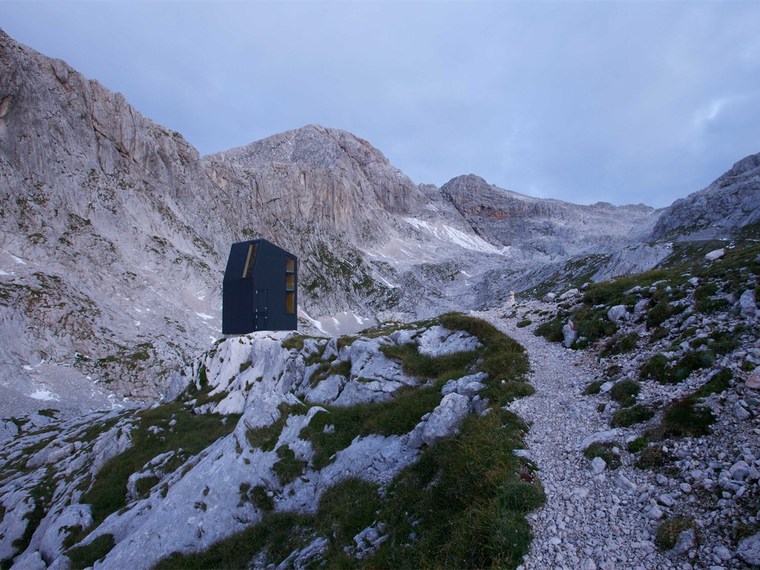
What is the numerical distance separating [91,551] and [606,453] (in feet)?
64.3

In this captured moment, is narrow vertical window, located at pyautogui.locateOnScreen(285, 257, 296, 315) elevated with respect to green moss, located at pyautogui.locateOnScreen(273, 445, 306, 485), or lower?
elevated

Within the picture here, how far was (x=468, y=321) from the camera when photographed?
22.5m

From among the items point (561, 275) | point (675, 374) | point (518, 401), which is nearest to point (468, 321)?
point (518, 401)


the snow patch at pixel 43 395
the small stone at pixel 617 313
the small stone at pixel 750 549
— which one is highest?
the small stone at pixel 617 313

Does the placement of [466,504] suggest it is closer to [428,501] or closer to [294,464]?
[428,501]

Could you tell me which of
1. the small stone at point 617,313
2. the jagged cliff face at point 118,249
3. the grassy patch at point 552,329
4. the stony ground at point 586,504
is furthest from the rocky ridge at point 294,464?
the jagged cliff face at point 118,249

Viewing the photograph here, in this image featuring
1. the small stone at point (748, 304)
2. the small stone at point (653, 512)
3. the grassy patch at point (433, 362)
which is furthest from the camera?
the grassy patch at point (433, 362)

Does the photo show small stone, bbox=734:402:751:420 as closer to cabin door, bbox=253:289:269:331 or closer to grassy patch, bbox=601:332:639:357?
grassy patch, bbox=601:332:639:357

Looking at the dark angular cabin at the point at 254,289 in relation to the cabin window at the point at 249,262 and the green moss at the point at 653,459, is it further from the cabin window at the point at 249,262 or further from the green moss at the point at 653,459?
the green moss at the point at 653,459

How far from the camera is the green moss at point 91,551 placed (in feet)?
49.6

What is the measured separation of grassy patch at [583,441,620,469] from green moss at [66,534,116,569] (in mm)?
18309

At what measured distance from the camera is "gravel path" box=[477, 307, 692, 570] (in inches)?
259

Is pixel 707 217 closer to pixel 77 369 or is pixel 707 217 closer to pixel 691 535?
pixel 691 535

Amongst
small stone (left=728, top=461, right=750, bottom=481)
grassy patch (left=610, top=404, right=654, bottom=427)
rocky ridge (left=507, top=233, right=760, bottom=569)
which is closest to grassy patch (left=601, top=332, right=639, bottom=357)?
rocky ridge (left=507, top=233, right=760, bottom=569)
